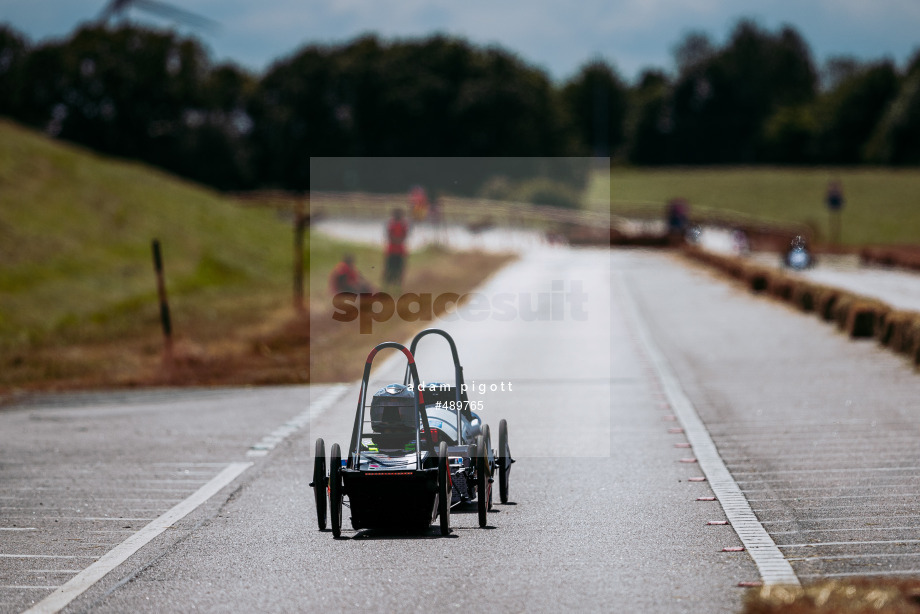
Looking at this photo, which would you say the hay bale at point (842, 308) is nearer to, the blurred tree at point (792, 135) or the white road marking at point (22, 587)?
the white road marking at point (22, 587)

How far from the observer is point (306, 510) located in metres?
9.41

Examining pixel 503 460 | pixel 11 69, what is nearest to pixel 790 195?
pixel 11 69

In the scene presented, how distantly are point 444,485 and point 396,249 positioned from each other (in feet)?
76.9

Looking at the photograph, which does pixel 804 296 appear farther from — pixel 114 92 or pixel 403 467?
pixel 114 92

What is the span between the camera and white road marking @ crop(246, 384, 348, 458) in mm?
12352

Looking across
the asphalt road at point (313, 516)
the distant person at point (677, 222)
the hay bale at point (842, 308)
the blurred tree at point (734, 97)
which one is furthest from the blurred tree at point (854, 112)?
the asphalt road at point (313, 516)

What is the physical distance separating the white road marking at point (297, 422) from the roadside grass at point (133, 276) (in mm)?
2218

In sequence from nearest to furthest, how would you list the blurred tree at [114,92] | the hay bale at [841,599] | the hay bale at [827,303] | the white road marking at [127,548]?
the hay bale at [841,599]
the white road marking at [127,548]
the hay bale at [827,303]
the blurred tree at [114,92]

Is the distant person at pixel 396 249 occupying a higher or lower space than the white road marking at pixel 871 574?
higher

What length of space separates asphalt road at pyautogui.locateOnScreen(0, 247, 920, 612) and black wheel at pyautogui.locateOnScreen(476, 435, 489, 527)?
15cm

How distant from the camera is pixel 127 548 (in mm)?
8242

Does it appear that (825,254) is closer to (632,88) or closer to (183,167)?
(183,167)

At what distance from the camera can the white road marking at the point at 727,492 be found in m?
7.23

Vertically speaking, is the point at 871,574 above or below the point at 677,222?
below
